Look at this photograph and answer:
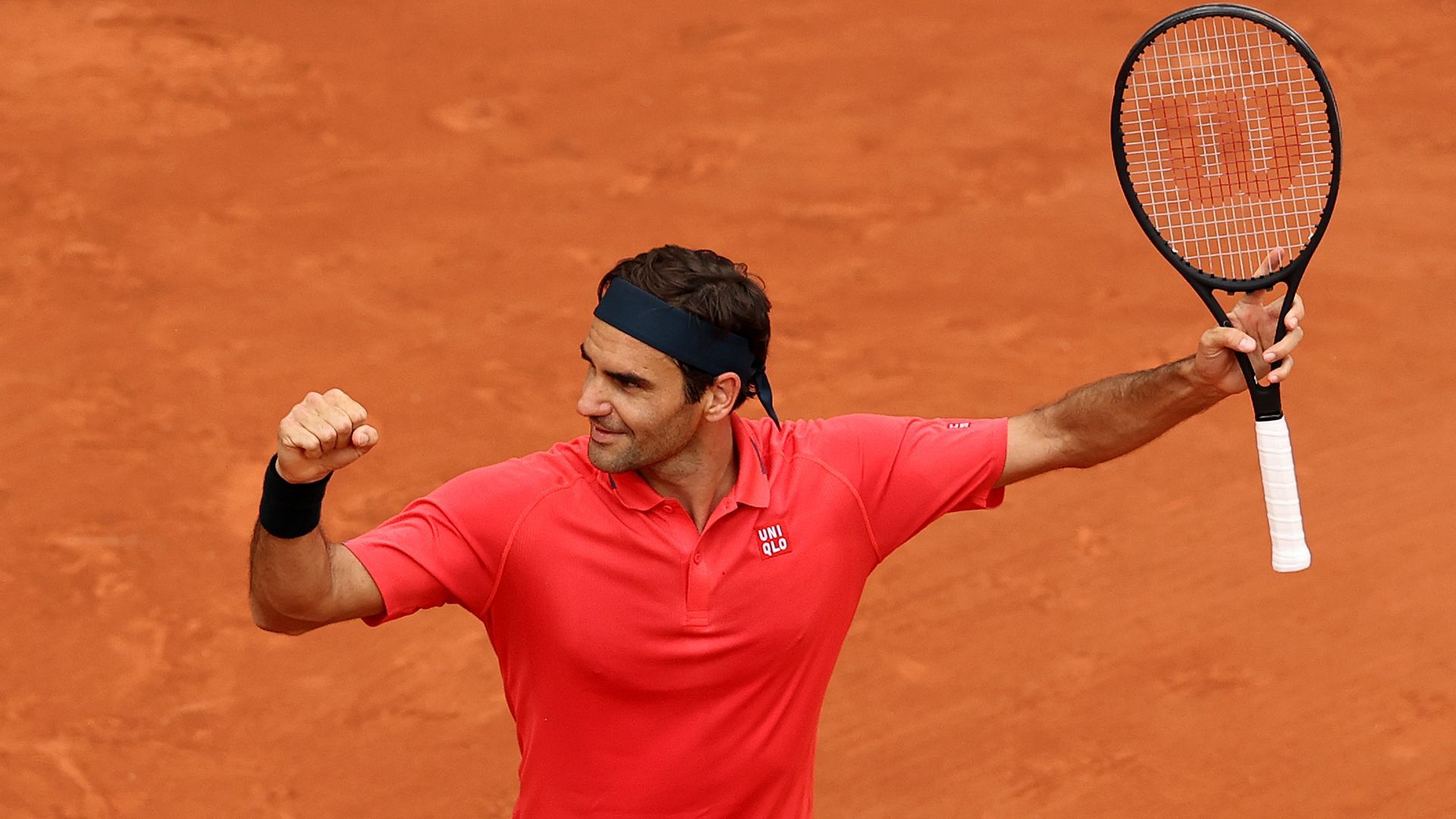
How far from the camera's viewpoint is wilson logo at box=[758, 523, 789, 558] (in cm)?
424

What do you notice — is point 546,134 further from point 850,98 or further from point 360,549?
point 360,549

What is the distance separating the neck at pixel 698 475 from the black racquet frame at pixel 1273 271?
1.22 metres

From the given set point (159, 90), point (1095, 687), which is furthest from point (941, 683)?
point (159, 90)

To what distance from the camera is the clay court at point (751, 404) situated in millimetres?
6891

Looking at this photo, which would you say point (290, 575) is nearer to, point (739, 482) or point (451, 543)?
point (451, 543)

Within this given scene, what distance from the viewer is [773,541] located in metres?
4.25

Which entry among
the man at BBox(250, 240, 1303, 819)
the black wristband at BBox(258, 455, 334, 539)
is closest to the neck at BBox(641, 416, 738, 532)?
the man at BBox(250, 240, 1303, 819)

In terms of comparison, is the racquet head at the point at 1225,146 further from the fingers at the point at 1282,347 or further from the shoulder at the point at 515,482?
the shoulder at the point at 515,482

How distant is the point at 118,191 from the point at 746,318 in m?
6.25

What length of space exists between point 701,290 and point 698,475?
433 mm

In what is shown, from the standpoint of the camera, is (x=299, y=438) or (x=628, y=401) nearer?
(x=299, y=438)

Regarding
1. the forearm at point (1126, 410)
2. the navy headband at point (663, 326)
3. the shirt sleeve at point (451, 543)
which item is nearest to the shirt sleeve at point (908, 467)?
the forearm at point (1126, 410)

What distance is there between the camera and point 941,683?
708cm

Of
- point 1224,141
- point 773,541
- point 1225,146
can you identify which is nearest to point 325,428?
point 773,541
